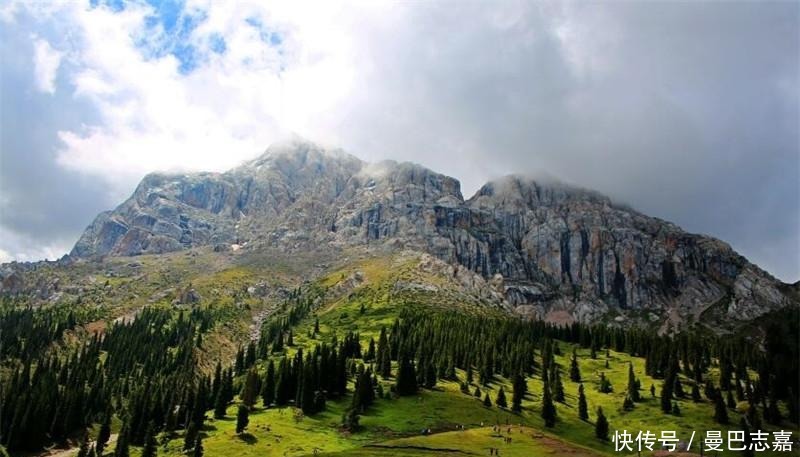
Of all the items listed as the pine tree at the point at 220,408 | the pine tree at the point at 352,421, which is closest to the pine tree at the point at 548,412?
the pine tree at the point at 352,421

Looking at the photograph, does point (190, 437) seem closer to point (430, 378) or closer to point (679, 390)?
point (430, 378)

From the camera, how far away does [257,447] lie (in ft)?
418

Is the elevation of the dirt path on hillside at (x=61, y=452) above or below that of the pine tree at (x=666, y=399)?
below

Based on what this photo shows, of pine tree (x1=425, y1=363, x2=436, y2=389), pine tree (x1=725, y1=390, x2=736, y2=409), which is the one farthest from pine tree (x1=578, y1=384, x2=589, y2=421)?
pine tree (x1=425, y1=363, x2=436, y2=389)

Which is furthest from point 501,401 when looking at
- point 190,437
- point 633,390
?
point 190,437

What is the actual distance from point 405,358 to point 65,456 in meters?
93.9

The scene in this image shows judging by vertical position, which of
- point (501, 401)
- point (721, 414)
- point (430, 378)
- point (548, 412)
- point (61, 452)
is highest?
point (721, 414)

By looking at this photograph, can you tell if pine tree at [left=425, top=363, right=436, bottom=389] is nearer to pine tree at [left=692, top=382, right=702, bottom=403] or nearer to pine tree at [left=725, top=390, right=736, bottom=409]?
pine tree at [left=692, top=382, right=702, bottom=403]

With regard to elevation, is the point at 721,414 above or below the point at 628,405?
above

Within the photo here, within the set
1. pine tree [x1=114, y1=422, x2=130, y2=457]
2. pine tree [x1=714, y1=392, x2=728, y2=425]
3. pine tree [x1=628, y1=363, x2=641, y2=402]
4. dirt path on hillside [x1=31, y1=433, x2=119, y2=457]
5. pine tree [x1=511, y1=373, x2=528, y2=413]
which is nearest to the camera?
pine tree [x1=114, y1=422, x2=130, y2=457]

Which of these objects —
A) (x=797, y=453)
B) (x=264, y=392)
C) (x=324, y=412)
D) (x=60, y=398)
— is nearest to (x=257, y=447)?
(x=324, y=412)

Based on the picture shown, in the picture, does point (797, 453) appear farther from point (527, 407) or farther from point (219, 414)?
point (219, 414)

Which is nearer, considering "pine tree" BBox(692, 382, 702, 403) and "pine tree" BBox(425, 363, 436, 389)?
"pine tree" BBox(425, 363, 436, 389)

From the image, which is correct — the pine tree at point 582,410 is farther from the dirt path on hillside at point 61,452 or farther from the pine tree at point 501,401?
the dirt path on hillside at point 61,452
